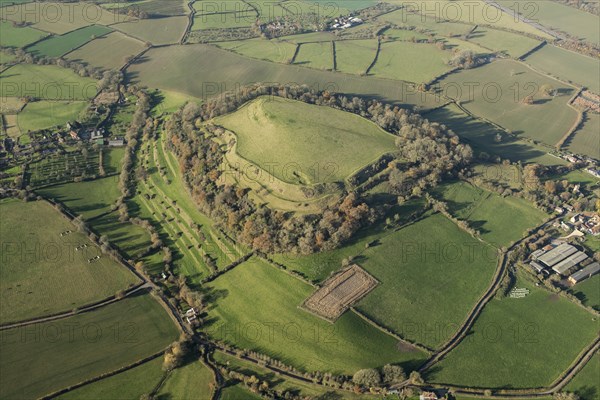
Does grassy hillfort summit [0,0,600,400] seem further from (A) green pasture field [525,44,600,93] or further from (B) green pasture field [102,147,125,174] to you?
(A) green pasture field [525,44,600,93]

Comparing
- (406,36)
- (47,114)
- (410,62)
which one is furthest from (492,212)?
(47,114)

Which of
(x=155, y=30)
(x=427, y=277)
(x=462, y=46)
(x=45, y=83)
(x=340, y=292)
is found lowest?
(x=340, y=292)

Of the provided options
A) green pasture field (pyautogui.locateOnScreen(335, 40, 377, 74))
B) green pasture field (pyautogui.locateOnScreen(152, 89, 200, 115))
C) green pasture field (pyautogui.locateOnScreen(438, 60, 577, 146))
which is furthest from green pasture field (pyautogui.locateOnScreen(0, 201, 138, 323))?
green pasture field (pyautogui.locateOnScreen(438, 60, 577, 146))

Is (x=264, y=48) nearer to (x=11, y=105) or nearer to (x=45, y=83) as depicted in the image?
(x=45, y=83)

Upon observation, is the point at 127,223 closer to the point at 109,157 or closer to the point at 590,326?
the point at 109,157

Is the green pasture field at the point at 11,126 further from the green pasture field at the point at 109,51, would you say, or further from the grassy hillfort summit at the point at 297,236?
the green pasture field at the point at 109,51

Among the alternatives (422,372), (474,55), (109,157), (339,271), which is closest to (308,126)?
(339,271)
